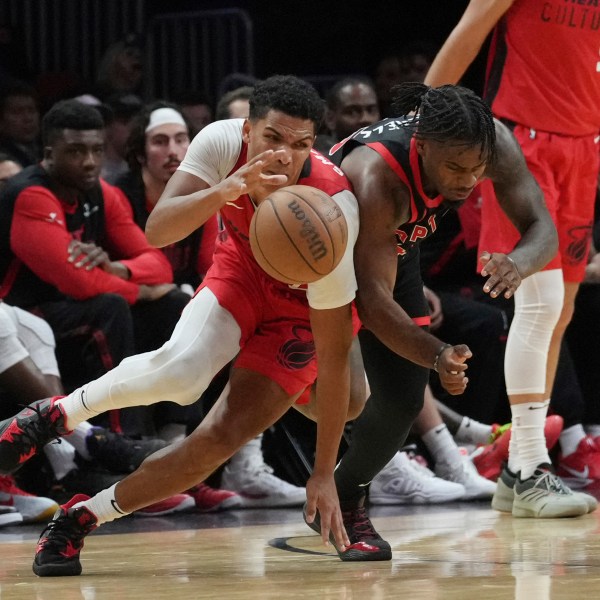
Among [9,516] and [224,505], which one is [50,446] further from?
[224,505]

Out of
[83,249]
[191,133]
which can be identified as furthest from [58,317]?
[191,133]

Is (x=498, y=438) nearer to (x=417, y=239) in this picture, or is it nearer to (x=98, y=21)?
(x=417, y=239)

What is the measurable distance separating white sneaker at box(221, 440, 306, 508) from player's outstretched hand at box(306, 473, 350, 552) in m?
2.06

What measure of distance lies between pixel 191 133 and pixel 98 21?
2.71 meters

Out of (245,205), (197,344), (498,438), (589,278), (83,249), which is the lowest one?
(498,438)

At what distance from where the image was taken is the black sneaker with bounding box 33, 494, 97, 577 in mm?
3596

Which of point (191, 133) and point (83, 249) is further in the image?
point (191, 133)

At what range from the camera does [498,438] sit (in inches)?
238

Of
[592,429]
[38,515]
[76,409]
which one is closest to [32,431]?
[76,409]

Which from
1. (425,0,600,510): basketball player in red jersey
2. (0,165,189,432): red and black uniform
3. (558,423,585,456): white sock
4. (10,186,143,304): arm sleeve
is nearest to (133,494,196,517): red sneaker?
(0,165,189,432): red and black uniform

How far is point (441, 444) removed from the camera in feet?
19.2

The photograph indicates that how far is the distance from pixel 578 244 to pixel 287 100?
1816 mm

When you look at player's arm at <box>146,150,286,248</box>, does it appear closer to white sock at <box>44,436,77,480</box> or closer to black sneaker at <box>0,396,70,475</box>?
black sneaker at <box>0,396,70,475</box>

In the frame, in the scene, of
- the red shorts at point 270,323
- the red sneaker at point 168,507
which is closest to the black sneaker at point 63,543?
the red shorts at point 270,323
